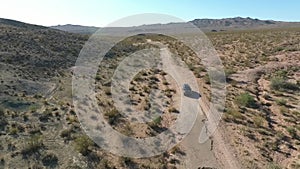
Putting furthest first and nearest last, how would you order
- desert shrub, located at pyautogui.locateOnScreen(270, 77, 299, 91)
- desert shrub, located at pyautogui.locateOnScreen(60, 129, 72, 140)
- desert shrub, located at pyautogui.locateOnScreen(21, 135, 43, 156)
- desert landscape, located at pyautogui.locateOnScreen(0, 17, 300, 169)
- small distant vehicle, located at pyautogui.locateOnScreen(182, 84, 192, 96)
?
desert shrub, located at pyautogui.locateOnScreen(270, 77, 299, 91), small distant vehicle, located at pyautogui.locateOnScreen(182, 84, 192, 96), desert shrub, located at pyautogui.locateOnScreen(60, 129, 72, 140), desert landscape, located at pyautogui.locateOnScreen(0, 17, 300, 169), desert shrub, located at pyautogui.locateOnScreen(21, 135, 43, 156)

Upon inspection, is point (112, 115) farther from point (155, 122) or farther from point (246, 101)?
point (246, 101)

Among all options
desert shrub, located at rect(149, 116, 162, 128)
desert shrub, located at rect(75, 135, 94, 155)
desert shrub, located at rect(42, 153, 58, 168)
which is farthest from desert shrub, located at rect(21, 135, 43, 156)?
desert shrub, located at rect(149, 116, 162, 128)

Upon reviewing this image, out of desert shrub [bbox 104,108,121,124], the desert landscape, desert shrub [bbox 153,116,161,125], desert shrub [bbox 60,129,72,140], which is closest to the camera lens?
the desert landscape

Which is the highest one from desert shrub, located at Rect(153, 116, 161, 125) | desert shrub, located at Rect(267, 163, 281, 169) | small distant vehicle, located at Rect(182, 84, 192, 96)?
small distant vehicle, located at Rect(182, 84, 192, 96)

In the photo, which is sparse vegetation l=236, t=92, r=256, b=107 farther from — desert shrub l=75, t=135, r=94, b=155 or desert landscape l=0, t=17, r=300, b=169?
desert shrub l=75, t=135, r=94, b=155

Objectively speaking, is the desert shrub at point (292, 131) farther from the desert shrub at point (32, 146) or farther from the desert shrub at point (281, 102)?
the desert shrub at point (32, 146)

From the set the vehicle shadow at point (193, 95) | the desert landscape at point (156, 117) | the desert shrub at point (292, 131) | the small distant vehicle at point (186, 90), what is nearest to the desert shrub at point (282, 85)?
the desert landscape at point (156, 117)

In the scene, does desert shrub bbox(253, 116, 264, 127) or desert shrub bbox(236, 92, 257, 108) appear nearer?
desert shrub bbox(253, 116, 264, 127)

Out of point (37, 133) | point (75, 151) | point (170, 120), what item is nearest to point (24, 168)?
point (75, 151)
